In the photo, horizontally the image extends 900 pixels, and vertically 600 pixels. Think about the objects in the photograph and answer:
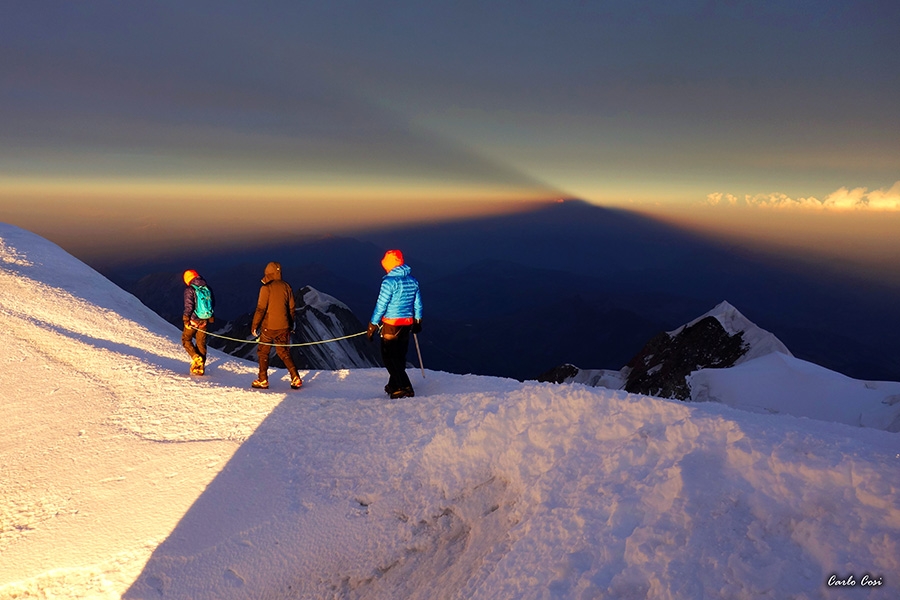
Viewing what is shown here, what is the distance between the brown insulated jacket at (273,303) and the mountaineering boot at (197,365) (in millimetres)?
1858

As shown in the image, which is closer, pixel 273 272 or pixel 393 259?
pixel 393 259

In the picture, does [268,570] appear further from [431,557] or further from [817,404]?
[817,404]

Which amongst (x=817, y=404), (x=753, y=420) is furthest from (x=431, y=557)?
(x=817, y=404)

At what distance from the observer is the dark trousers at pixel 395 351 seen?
848 centimetres

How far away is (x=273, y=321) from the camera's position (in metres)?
9.17

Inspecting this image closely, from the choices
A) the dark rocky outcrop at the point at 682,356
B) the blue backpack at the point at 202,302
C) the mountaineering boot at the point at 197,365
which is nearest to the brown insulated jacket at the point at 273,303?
the blue backpack at the point at 202,302

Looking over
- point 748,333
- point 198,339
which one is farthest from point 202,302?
point 748,333

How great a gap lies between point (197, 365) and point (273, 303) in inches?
97.4

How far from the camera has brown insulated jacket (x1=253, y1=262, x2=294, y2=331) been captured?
29.5 ft

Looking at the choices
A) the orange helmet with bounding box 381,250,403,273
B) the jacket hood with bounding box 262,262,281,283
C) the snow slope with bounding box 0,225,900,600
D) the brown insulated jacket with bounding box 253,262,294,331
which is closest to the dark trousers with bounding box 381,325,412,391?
the snow slope with bounding box 0,225,900,600

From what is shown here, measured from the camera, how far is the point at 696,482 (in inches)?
145

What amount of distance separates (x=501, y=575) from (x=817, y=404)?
84.4 feet

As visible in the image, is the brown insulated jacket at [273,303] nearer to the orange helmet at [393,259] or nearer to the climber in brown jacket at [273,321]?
the climber in brown jacket at [273,321]

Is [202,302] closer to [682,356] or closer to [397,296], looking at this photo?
[397,296]
